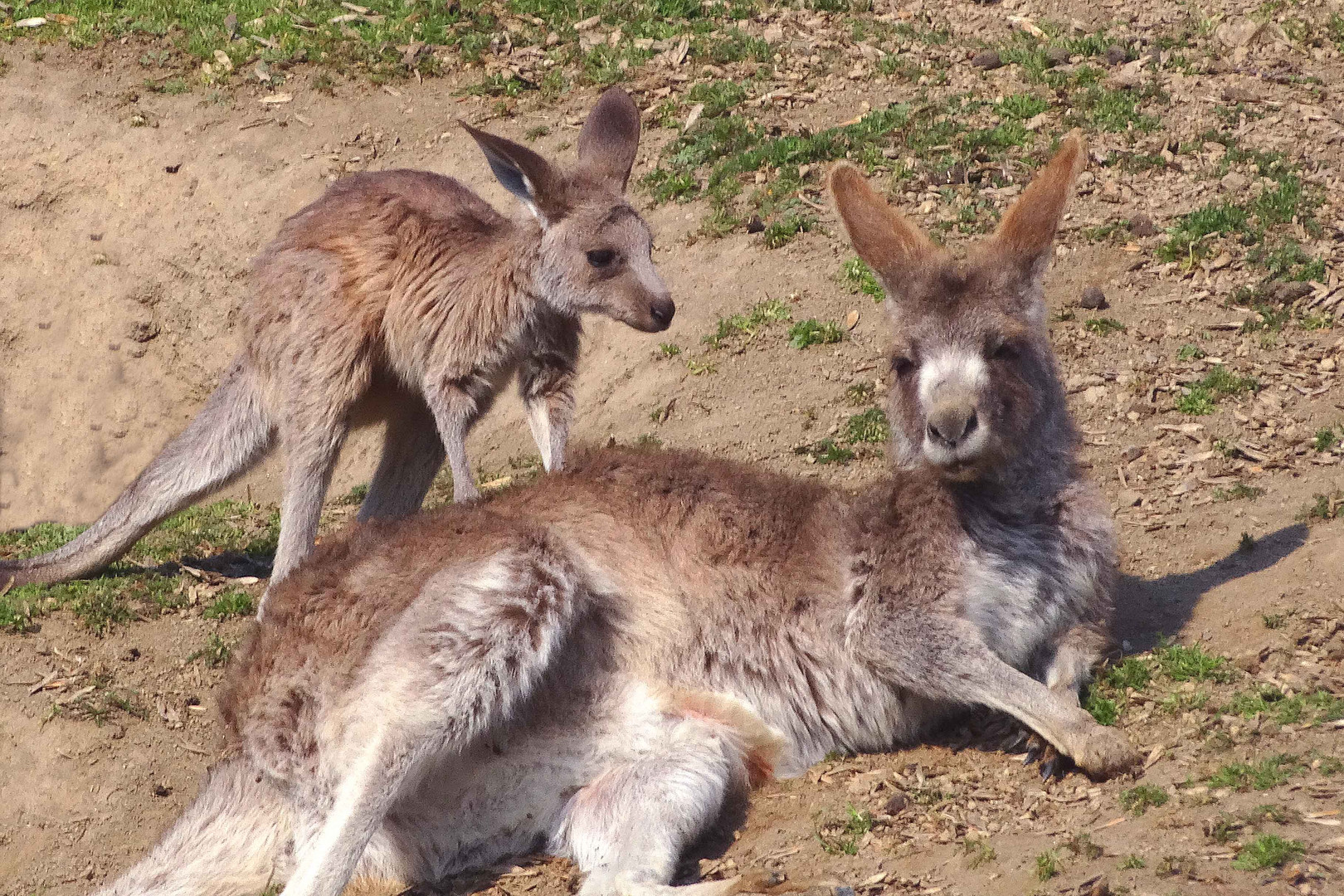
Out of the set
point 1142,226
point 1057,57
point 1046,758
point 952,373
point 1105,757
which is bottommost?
point 1046,758

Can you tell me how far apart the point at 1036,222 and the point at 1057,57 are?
634 cm

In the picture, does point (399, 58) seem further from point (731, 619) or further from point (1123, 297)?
point (731, 619)

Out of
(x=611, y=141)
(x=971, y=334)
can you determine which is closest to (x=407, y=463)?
(x=611, y=141)

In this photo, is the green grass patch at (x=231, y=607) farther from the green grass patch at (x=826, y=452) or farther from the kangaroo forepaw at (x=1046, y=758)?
the kangaroo forepaw at (x=1046, y=758)

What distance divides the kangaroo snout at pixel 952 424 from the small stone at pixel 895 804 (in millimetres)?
1245

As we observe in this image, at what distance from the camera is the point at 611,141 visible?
8.13 m

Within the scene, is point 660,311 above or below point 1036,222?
below

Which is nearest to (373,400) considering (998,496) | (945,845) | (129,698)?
(129,698)

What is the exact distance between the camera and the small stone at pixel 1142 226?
9.31 metres

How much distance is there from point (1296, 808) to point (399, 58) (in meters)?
10.3

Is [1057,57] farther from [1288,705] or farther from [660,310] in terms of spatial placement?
[1288,705]

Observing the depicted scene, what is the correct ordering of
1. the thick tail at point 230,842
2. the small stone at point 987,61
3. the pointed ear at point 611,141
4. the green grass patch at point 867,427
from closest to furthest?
1. the thick tail at point 230,842
2. the pointed ear at point 611,141
3. the green grass patch at point 867,427
4. the small stone at point 987,61

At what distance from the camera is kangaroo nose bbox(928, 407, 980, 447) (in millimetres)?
5105

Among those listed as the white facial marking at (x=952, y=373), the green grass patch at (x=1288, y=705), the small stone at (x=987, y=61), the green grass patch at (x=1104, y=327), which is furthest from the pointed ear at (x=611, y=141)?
the green grass patch at (x=1288, y=705)
